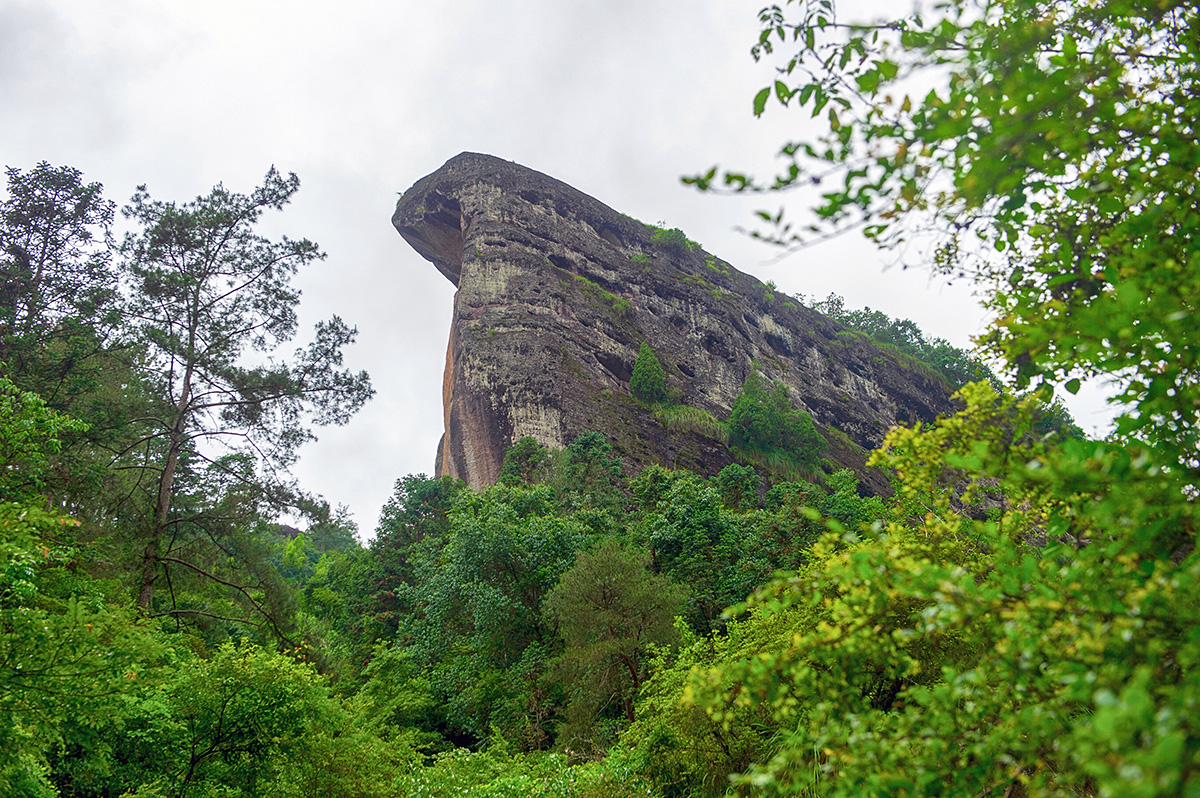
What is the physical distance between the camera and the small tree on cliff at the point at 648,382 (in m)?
38.3

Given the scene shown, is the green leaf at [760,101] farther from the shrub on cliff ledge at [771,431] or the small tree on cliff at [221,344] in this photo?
the shrub on cliff ledge at [771,431]

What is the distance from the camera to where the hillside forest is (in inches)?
89.5

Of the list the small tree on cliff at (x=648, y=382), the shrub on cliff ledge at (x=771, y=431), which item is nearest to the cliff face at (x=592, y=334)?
the small tree on cliff at (x=648, y=382)

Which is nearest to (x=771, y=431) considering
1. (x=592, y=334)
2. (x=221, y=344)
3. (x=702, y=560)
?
(x=592, y=334)

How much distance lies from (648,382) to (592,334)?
4.68 m

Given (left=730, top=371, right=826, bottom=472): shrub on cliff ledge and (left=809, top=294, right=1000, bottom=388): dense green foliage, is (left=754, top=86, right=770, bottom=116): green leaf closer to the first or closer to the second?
(left=730, top=371, right=826, bottom=472): shrub on cliff ledge

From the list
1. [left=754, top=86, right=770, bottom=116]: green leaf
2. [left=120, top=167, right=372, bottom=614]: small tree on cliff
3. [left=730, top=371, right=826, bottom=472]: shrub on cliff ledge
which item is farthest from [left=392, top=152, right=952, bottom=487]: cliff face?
[left=754, top=86, right=770, bottom=116]: green leaf

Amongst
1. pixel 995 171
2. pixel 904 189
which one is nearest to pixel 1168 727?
pixel 995 171

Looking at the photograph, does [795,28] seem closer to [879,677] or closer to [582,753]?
[879,677]

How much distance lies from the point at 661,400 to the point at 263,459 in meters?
28.3

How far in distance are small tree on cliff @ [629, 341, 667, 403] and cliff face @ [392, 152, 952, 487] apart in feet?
2.54

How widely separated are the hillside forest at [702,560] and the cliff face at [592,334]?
10.6 metres

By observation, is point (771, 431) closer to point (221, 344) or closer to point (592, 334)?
point (592, 334)

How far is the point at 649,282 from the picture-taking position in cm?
4619
